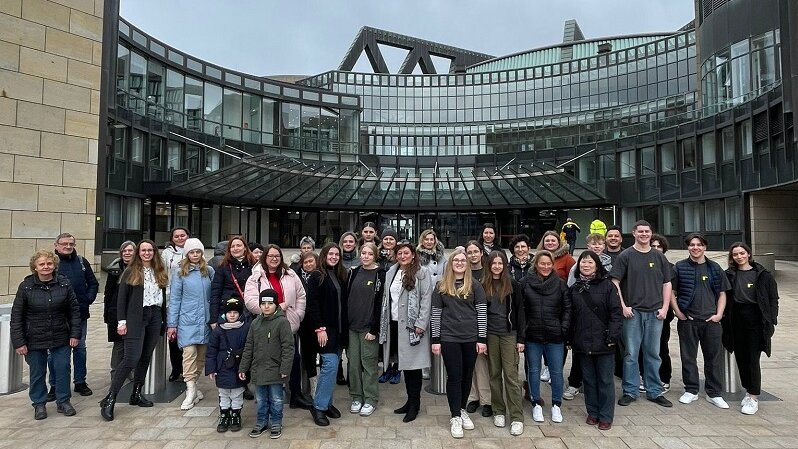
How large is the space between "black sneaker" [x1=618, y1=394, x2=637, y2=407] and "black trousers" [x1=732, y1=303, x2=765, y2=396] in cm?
122

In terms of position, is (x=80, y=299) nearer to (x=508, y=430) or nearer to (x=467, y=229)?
(x=508, y=430)

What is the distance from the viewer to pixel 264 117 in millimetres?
30609

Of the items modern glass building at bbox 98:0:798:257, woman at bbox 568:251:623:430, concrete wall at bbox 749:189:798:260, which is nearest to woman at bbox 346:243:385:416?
woman at bbox 568:251:623:430

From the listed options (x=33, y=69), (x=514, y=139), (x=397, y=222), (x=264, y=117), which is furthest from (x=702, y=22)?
(x=33, y=69)

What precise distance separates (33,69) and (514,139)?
38.3m

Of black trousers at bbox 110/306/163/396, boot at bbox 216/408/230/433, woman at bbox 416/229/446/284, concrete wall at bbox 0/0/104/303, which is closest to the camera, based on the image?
boot at bbox 216/408/230/433

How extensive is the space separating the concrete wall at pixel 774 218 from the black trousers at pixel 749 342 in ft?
66.3

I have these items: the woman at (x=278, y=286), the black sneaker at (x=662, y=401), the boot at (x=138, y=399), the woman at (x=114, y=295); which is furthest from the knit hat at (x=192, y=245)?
the black sneaker at (x=662, y=401)

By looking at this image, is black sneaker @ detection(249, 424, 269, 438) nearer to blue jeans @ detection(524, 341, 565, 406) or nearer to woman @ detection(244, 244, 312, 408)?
woman @ detection(244, 244, 312, 408)

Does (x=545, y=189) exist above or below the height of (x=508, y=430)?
above

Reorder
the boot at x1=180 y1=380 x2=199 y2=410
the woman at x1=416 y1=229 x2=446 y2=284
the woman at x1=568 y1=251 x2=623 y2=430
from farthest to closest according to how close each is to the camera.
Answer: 1. the woman at x1=416 y1=229 x2=446 y2=284
2. the boot at x1=180 y1=380 x2=199 y2=410
3. the woman at x1=568 y1=251 x2=623 y2=430

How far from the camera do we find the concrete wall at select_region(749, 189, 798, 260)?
21203 millimetres

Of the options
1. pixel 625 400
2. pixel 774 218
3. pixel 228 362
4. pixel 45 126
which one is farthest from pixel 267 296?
pixel 774 218

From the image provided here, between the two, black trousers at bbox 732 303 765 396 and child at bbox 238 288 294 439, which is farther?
black trousers at bbox 732 303 765 396
